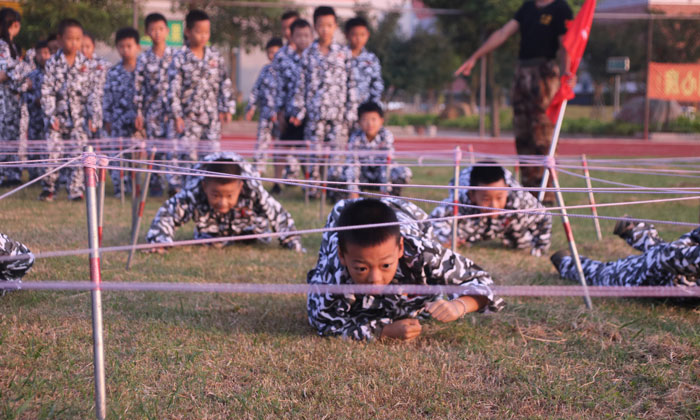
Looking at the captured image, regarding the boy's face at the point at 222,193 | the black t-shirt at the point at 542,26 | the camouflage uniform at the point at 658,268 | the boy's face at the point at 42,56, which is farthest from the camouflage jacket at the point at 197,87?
the camouflage uniform at the point at 658,268

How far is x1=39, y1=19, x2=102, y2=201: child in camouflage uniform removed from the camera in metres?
6.75

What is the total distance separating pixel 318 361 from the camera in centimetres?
251

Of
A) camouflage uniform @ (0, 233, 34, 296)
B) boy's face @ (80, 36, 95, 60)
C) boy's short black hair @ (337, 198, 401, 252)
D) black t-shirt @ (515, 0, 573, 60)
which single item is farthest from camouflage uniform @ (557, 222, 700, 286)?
boy's face @ (80, 36, 95, 60)

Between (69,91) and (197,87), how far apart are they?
128 cm

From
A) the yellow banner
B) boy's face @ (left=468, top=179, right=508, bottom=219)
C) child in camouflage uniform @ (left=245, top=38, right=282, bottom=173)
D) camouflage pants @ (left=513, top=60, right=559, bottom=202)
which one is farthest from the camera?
the yellow banner

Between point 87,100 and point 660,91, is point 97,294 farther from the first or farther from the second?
point 660,91

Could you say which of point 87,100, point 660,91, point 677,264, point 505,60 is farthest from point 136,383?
point 505,60

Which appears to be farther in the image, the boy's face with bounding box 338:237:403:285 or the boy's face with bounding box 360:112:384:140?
the boy's face with bounding box 360:112:384:140

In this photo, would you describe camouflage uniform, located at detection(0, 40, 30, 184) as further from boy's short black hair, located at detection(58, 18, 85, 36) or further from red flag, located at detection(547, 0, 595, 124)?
red flag, located at detection(547, 0, 595, 124)

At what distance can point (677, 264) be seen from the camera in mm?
3104

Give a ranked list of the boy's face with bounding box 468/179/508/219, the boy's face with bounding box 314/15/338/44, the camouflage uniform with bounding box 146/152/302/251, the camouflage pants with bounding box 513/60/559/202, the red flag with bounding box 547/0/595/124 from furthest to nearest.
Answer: the boy's face with bounding box 314/15/338/44
the camouflage pants with bounding box 513/60/559/202
the camouflage uniform with bounding box 146/152/302/251
the boy's face with bounding box 468/179/508/219
the red flag with bounding box 547/0/595/124

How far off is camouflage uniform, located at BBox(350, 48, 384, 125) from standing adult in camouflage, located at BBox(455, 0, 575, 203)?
1588 mm

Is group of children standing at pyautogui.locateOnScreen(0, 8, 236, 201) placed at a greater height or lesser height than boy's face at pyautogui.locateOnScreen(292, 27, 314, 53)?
lesser

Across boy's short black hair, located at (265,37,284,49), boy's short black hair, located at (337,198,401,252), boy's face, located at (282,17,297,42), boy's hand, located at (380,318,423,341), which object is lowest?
boy's hand, located at (380,318,423,341)
